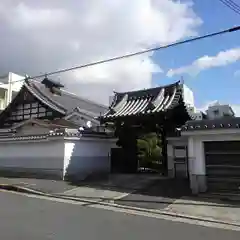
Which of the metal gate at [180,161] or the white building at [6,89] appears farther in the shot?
the white building at [6,89]

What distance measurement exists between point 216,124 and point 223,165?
6.36 feet

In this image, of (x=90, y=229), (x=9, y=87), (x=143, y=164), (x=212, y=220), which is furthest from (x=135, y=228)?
(x=9, y=87)

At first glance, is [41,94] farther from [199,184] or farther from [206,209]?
[206,209]

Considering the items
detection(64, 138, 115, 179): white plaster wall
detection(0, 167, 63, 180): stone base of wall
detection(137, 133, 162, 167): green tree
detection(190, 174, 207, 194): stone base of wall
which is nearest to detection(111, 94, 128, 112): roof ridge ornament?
detection(64, 138, 115, 179): white plaster wall

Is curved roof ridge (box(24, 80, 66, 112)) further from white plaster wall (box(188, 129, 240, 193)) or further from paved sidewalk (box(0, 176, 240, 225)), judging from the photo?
white plaster wall (box(188, 129, 240, 193))

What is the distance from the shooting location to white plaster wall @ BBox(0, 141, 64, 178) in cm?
2119

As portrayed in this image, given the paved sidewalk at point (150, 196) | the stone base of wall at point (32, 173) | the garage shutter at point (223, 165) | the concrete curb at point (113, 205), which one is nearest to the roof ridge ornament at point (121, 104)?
the paved sidewalk at point (150, 196)

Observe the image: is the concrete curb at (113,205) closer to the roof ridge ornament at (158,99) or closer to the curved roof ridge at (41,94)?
the roof ridge ornament at (158,99)

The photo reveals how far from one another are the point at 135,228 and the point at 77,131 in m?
13.3

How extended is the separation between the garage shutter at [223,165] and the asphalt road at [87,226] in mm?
5712

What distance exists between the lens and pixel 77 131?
71.4ft

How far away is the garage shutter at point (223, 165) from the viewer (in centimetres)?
1513

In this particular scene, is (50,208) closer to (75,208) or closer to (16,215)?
(75,208)

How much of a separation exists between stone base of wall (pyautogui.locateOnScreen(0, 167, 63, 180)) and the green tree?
749 centimetres
